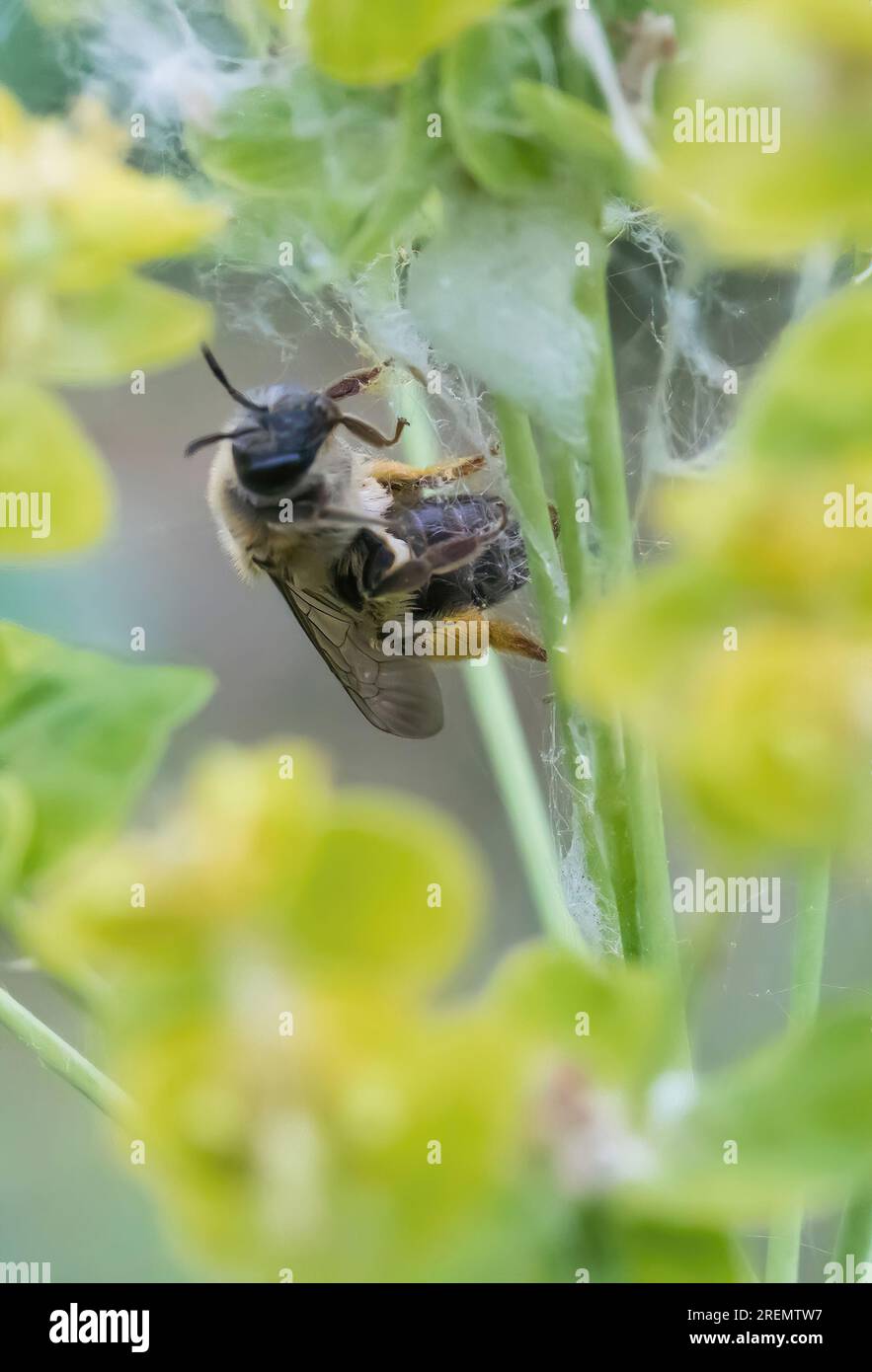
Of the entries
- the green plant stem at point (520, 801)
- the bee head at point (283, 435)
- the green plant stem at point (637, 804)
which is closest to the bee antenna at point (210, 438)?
the bee head at point (283, 435)

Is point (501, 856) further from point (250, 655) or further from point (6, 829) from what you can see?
point (6, 829)

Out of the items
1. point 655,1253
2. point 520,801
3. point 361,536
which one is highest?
point 361,536

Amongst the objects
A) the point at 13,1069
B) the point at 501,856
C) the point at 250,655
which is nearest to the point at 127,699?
the point at 501,856

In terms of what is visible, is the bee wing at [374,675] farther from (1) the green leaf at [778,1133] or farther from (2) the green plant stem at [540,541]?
(1) the green leaf at [778,1133]

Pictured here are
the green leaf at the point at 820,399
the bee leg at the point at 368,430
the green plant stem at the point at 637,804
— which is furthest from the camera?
the bee leg at the point at 368,430

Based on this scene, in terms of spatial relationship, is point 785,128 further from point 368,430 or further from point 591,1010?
point 368,430

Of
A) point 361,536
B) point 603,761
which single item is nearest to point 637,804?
point 603,761

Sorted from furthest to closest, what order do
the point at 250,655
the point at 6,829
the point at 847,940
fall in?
1. the point at 250,655
2. the point at 847,940
3. the point at 6,829
